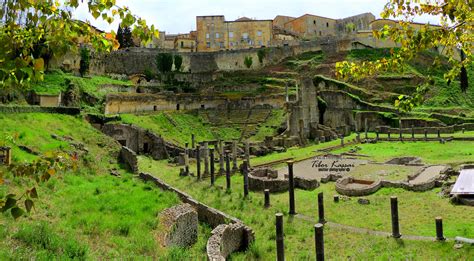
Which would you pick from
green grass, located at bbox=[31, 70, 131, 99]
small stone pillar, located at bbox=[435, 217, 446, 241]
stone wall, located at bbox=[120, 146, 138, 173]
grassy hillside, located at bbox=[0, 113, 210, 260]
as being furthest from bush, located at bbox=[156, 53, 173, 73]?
small stone pillar, located at bbox=[435, 217, 446, 241]

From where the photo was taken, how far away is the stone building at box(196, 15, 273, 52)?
83.8m

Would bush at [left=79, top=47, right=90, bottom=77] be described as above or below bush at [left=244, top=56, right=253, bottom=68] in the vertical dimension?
below

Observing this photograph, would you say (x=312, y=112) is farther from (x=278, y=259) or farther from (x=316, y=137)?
(x=278, y=259)

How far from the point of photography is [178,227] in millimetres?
12516

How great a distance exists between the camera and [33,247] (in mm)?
9430

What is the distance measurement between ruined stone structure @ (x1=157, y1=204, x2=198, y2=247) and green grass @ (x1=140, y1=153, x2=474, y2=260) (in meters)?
1.82

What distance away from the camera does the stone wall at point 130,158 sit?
26216mm

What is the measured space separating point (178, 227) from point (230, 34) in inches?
2971

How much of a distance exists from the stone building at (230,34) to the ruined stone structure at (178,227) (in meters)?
73.0

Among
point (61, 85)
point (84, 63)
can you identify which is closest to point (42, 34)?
point (61, 85)

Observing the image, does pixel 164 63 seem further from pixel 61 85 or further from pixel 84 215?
pixel 84 215

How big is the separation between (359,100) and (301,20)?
146 feet

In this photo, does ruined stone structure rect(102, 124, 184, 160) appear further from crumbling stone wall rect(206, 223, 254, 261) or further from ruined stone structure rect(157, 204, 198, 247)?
crumbling stone wall rect(206, 223, 254, 261)

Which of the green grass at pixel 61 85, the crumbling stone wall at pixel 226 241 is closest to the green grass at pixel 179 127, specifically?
the green grass at pixel 61 85
